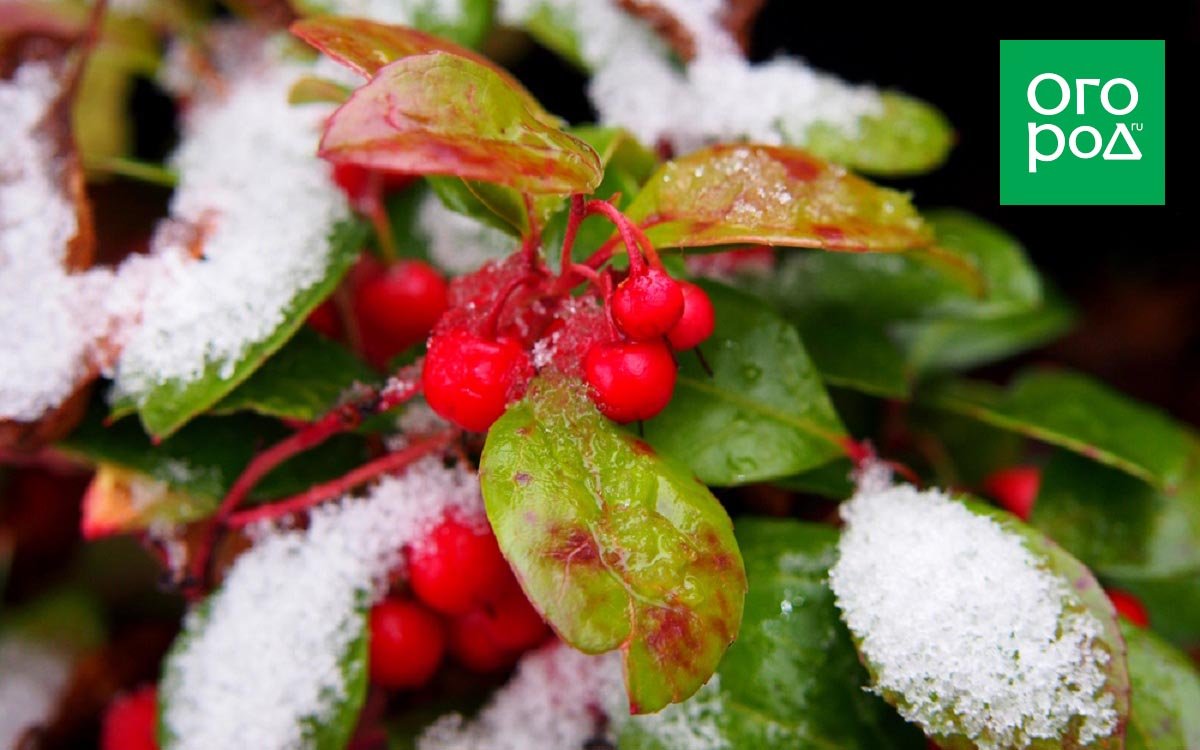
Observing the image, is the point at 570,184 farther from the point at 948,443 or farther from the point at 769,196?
the point at 948,443

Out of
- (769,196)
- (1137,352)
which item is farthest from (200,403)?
(1137,352)

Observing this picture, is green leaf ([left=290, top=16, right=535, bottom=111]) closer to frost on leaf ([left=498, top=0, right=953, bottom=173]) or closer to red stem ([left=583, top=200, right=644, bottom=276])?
red stem ([left=583, top=200, right=644, bottom=276])

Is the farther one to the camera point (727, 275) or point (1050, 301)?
point (1050, 301)

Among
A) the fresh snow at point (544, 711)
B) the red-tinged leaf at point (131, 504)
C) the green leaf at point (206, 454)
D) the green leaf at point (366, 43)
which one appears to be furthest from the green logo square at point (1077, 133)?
the red-tinged leaf at point (131, 504)

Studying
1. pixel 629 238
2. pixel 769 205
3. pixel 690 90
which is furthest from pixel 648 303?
pixel 690 90

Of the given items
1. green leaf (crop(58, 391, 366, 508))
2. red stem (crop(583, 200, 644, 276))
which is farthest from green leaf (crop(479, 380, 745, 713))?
green leaf (crop(58, 391, 366, 508))

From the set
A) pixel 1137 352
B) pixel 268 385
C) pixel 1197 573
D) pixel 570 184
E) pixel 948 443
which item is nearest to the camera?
pixel 570 184
